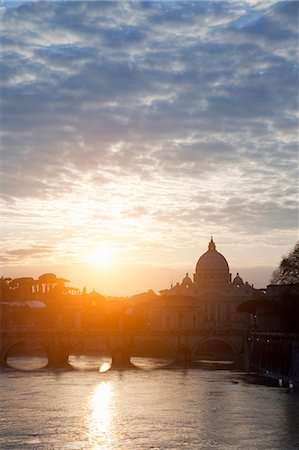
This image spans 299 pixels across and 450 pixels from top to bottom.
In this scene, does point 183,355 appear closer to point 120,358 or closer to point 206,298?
point 120,358

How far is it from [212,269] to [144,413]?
94531mm

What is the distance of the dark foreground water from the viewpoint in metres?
42.4

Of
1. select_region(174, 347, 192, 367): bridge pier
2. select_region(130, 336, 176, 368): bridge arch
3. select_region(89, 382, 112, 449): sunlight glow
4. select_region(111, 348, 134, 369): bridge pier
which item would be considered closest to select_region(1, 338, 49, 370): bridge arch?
select_region(111, 348, 134, 369): bridge pier

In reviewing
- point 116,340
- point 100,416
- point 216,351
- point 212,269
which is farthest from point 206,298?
point 100,416

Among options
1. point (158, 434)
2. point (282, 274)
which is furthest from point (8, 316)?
point (158, 434)

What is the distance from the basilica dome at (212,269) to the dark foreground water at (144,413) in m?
71.2

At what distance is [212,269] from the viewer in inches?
5714

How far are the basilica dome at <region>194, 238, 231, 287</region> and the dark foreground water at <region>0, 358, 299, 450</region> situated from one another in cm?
7123

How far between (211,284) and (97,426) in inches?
3732

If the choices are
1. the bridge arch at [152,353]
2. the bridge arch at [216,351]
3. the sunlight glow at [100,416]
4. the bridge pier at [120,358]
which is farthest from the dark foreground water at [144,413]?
the bridge arch at [216,351]

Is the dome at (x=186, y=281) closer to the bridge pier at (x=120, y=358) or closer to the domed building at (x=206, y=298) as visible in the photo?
the domed building at (x=206, y=298)

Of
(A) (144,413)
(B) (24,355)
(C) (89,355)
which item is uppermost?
(C) (89,355)

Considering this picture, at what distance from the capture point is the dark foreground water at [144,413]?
42406 mm

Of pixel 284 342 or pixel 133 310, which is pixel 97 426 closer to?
pixel 284 342
